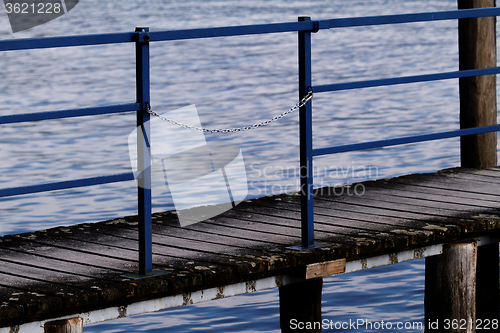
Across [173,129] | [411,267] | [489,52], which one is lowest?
[411,267]

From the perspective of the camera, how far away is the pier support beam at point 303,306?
5539mm

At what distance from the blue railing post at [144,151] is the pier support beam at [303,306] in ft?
4.38

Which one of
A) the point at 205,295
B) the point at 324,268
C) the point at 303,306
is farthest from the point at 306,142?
the point at 303,306

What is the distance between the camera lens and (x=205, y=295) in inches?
181

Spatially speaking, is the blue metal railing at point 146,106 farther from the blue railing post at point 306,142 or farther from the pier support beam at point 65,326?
the pier support beam at point 65,326

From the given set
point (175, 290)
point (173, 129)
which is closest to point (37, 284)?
point (175, 290)

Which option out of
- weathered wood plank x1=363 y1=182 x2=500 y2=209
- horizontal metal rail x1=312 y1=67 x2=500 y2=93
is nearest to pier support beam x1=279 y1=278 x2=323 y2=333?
weathered wood plank x1=363 y1=182 x2=500 y2=209

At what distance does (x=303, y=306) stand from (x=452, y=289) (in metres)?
0.86

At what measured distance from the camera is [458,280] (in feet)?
18.1

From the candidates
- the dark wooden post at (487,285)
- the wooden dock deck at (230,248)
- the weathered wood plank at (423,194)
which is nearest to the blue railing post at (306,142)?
the wooden dock deck at (230,248)

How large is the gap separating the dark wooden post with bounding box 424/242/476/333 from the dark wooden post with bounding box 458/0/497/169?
1.58 m

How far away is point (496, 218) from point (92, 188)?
23.9 feet

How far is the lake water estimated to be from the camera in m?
8.25

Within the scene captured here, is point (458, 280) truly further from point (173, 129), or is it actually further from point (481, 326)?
point (173, 129)
